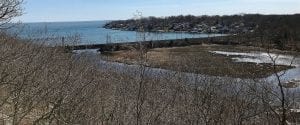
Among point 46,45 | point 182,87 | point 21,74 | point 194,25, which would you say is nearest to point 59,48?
point 46,45

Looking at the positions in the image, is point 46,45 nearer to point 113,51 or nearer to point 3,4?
point 3,4

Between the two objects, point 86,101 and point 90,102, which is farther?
point 90,102

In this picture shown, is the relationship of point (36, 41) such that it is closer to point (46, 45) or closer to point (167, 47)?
point (46, 45)

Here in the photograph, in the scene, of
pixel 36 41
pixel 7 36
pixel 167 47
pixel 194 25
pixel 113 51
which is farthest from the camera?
pixel 194 25

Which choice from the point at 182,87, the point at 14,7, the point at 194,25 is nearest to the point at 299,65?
the point at 182,87

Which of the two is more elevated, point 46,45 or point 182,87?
point 46,45

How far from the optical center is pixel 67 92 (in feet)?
37.4

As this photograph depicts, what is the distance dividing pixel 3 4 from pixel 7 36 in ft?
20.1

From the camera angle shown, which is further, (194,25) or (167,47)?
(194,25)

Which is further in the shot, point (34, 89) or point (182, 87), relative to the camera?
point (182, 87)

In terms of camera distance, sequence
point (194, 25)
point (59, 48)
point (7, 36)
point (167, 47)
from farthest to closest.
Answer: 1. point (194, 25)
2. point (167, 47)
3. point (59, 48)
4. point (7, 36)

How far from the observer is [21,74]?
9.91 metres

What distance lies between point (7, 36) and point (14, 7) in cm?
597

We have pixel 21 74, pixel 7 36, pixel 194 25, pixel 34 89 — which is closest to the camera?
pixel 21 74
